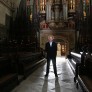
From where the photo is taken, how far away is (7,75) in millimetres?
6902

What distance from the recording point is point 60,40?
123 feet

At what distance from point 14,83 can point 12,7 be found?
18.3 metres

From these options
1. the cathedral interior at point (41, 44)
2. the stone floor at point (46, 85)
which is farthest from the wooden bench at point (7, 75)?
the stone floor at point (46, 85)

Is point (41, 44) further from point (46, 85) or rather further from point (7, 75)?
point (7, 75)

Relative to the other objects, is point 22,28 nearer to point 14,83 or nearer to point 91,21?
point 91,21

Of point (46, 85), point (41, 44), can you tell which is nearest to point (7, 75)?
point (46, 85)

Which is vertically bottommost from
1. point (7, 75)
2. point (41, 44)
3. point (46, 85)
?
point (46, 85)

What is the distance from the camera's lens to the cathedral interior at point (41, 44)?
6.91 m

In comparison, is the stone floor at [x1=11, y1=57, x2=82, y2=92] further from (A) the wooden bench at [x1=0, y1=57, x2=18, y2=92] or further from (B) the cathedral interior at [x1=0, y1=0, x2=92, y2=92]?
(A) the wooden bench at [x1=0, y1=57, x2=18, y2=92]

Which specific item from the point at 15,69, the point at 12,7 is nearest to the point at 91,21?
the point at 12,7

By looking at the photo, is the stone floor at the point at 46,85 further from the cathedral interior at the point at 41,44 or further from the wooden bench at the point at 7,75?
the wooden bench at the point at 7,75

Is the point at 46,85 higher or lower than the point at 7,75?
lower

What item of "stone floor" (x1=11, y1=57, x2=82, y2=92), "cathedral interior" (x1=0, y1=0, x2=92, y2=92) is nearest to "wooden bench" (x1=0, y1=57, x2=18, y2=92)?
"cathedral interior" (x1=0, y1=0, x2=92, y2=92)

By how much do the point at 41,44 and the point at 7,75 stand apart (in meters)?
30.1
